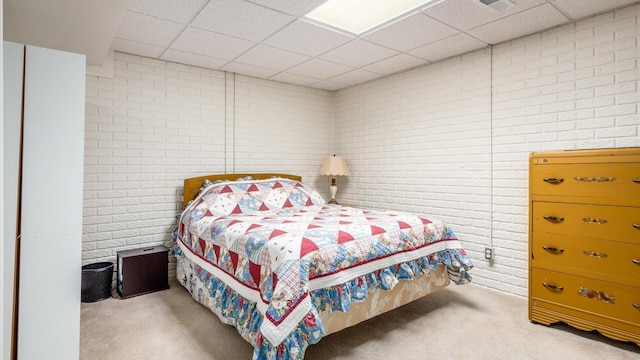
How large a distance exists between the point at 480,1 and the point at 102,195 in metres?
3.50

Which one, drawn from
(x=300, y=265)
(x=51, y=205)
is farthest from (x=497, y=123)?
(x=51, y=205)

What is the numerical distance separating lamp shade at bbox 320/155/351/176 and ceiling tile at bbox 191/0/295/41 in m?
1.95

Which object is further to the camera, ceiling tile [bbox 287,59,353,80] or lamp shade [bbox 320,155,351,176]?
lamp shade [bbox 320,155,351,176]

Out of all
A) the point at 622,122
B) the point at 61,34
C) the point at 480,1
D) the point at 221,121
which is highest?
the point at 480,1

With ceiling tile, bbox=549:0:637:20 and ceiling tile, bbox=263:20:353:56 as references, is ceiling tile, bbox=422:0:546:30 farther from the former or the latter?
ceiling tile, bbox=263:20:353:56

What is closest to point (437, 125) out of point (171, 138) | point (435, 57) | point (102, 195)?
point (435, 57)

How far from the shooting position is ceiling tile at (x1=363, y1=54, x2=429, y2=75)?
3.50 m

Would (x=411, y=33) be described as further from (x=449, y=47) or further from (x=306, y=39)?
(x=306, y=39)

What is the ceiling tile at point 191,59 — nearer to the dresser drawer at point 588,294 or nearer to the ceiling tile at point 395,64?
the ceiling tile at point 395,64

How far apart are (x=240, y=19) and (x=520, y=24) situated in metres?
2.17

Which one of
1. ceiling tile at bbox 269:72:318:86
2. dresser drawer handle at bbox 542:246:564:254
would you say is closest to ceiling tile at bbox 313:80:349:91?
ceiling tile at bbox 269:72:318:86

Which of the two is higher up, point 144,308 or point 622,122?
point 622,122

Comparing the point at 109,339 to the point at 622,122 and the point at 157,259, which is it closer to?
the point at 157,259

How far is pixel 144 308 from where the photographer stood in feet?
9.18
